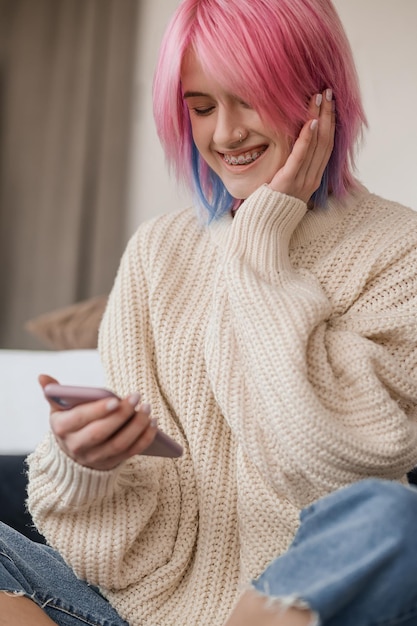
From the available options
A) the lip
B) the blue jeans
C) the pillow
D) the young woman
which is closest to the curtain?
the pillow

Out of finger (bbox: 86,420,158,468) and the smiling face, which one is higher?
the smiling face

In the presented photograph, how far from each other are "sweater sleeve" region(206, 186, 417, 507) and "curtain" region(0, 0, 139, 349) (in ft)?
7.18

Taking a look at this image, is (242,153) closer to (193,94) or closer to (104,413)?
(193,94)

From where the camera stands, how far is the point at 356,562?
29.4 inches

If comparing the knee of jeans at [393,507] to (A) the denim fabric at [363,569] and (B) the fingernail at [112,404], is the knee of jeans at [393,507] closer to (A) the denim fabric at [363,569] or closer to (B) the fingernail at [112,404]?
(A) the denim fabric at [363,569]

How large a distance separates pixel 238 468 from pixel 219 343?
165 mm

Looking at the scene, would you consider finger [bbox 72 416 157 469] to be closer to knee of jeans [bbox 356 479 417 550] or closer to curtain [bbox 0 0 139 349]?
knee of jeans [bbox 356 479 417 550]

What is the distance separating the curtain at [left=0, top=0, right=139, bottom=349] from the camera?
3.27 meters

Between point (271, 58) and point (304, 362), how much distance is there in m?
0.43

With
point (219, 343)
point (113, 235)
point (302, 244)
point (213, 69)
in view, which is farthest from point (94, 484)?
point (113, 235)

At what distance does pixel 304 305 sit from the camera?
1.08m

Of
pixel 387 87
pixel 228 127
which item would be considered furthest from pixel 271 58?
pixel 387 87

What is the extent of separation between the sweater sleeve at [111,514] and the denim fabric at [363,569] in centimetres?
32

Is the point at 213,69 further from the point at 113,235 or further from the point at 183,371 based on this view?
the point at 113,235
